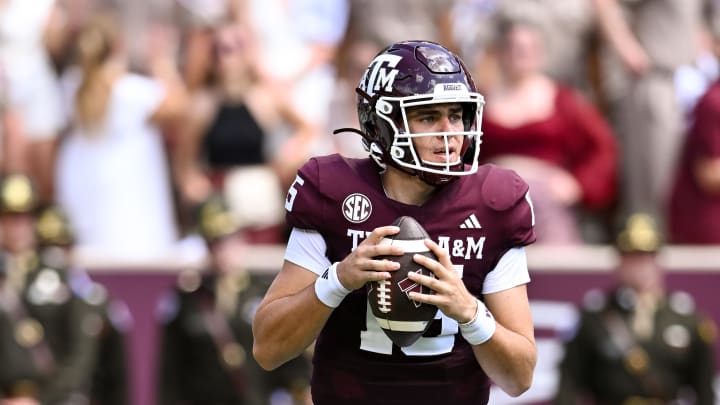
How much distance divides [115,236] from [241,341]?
3.72 feet

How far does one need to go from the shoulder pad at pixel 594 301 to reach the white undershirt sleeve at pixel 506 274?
3.86 meters

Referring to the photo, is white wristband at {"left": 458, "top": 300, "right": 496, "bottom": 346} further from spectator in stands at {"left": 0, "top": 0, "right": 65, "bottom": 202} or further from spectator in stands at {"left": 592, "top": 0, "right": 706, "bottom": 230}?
spectator in stands at {"left": 0, "top": 0, "right": 65, "bottom": 202}

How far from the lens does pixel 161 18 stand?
9.34m

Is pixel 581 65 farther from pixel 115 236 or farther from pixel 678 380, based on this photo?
pixel 115 236

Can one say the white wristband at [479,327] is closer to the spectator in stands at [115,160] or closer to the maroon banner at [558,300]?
the maroon banner at [558,300]

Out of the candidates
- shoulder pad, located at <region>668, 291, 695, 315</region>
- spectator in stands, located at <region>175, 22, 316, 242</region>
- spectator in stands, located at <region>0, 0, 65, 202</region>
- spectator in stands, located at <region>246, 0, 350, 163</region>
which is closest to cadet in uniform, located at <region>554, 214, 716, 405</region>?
shoulder pad, located at <region>668, 291, 695, 315</region>

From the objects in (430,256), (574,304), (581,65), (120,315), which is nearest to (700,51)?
(581,65)

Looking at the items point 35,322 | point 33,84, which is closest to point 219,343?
point 35,322

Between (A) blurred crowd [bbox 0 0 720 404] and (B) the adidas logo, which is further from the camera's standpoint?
(A) blurred crowd [bbox 0 0 720 404]

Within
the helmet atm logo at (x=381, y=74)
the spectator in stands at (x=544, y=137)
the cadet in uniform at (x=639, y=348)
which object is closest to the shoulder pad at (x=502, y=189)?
the helmet atm logo at (x=381, y=74)

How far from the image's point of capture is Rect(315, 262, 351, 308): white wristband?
400cm

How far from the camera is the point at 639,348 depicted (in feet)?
26.2

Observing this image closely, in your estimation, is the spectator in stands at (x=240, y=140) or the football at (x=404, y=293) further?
the spectator in stands at (x=240, y=140)

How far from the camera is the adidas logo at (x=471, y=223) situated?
4.16 meters
